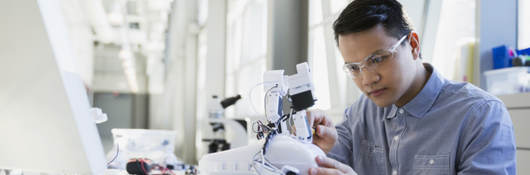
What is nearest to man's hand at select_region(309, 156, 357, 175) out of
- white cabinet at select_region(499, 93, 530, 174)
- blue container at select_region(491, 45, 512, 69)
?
white cabinet at select_region(499, 93, 530, 174)

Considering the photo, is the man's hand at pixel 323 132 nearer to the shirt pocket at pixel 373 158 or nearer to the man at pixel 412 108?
the man at pixel 412 108

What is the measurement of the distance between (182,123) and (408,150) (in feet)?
25.4

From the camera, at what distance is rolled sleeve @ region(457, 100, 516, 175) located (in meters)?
0.98

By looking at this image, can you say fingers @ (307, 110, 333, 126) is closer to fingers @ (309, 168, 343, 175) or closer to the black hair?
the black hair

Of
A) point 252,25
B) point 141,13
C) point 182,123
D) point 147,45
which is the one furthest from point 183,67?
point 252,25

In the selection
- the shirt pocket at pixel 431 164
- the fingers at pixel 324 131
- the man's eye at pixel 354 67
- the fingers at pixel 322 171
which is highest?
the man's eye at pixel 354 67

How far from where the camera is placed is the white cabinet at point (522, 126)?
1386mm

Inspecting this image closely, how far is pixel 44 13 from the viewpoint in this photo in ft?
1.86

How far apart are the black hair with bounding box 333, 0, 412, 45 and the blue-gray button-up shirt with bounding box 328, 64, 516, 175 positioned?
7.6 inches

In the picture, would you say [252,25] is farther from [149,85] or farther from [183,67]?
[149,85]

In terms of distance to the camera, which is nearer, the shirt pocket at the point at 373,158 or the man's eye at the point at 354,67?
the man's eye at the point at 354,67

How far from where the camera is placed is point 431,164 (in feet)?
3.74

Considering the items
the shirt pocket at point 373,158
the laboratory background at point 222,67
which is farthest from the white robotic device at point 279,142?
the shirt pocket at point 373,158

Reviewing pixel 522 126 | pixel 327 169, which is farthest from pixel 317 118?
pixel 522 126
